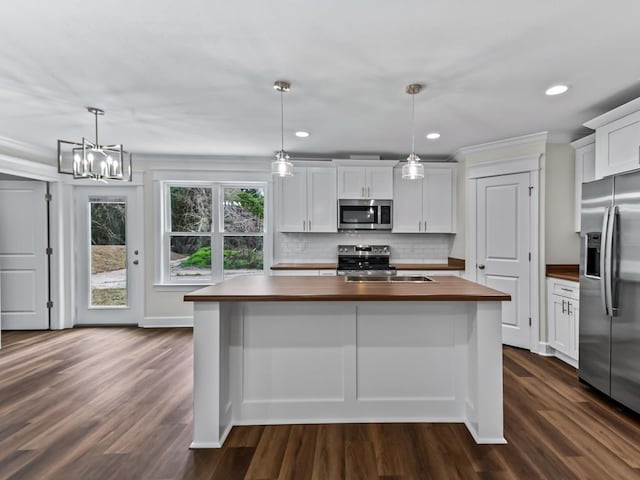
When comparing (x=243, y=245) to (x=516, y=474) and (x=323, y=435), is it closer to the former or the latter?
(x=323, y=435)

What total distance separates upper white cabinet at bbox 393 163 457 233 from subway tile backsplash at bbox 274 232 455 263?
0.98 ft

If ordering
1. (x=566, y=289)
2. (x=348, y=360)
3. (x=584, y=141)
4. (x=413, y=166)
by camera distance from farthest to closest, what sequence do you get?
(x=584, y=141)
(x=566, y=289)
(x=413, y=166)
(x=348, y=360)

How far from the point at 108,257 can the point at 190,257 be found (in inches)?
45.0

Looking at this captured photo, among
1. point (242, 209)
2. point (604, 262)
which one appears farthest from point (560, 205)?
point (242, 209)

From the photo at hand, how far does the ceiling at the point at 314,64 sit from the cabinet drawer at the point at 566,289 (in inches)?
63.2

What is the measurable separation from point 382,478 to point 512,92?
2.82 meters

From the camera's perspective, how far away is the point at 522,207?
361cm

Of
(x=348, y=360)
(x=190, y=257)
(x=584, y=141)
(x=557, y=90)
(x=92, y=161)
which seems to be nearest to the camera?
(x=348, y=360)

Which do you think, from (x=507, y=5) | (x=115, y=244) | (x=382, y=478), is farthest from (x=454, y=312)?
(x=115, y=244)

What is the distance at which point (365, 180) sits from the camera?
4.32 meters

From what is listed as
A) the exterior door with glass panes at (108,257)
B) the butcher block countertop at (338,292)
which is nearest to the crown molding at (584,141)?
the butcher block countertop at (338,292)

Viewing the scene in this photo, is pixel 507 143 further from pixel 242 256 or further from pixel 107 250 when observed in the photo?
pixel 107 250

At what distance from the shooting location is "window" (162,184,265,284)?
464cm

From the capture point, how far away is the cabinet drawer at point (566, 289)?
3011 mm
